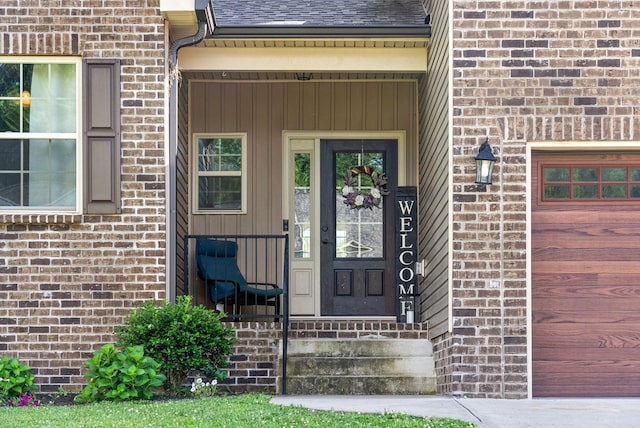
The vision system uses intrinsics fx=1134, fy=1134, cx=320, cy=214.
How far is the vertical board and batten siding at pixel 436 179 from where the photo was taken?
9.69m

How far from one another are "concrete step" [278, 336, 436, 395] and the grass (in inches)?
62.4

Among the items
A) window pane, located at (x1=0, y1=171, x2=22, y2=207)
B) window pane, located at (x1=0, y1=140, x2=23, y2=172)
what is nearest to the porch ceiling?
window pane, located at (x1=0, y1=140, x2=23, y2=172)

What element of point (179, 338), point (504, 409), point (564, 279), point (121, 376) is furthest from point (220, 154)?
point (504, 409)

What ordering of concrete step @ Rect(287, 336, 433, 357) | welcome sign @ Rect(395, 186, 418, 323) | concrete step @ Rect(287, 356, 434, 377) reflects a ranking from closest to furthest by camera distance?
concrete step @ Rect(287, 356, 434, 377) → concrete step @ Rect(287, 336, 433, 357) → welcome sign @ Rect(395, 186, 418, 323)

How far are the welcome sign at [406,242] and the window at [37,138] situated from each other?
3.34m

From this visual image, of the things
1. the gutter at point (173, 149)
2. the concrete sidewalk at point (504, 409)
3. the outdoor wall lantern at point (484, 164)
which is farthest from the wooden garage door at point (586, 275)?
the gutter at point (173, 149)

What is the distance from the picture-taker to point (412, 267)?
11.3 m

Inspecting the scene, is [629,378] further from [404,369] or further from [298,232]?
[298,232]

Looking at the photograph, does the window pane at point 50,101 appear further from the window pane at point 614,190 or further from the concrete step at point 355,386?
the window pane at point 614,190

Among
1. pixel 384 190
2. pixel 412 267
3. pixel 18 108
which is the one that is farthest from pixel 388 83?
pixel 18 108

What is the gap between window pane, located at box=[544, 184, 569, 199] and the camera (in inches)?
371

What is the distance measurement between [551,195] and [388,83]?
10.8 ft

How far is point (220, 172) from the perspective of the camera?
12305mm

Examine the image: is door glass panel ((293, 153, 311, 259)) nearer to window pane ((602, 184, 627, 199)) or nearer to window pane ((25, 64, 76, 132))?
window pane ((25, 64, 76, 132))
